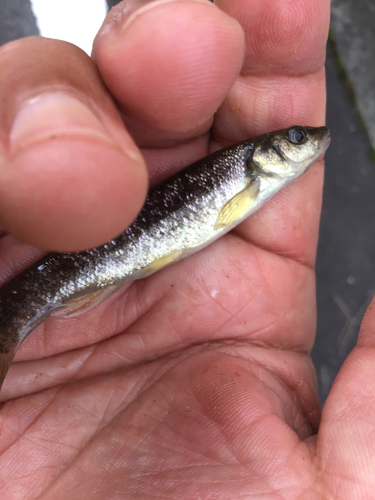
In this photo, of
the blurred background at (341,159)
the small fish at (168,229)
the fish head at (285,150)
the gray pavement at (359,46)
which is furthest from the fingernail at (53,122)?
the gray pavement at (359,46)

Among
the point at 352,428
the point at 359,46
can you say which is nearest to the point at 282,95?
the point at 352,428

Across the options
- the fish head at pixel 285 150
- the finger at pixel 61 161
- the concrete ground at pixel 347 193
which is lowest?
the concrete ground at pixel 347 193

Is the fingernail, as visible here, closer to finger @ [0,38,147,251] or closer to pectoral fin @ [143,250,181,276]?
finger @ [0,38,147,251]

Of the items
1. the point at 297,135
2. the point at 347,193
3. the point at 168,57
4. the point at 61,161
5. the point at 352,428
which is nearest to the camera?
the point at 61,161

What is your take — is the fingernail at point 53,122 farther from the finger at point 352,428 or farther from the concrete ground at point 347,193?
the concrete ground at point 347,193

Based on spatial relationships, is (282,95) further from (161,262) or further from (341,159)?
(341,159)

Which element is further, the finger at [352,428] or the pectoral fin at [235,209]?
the pectoral fin at [235,209]

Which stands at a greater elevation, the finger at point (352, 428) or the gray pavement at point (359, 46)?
the gray pavement at point (359, 46)
